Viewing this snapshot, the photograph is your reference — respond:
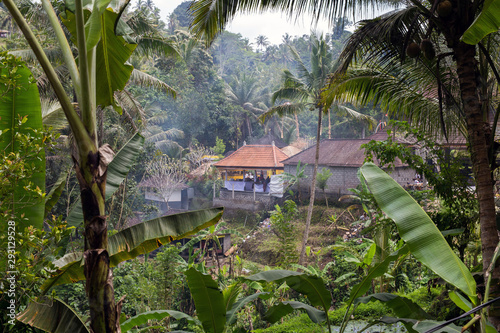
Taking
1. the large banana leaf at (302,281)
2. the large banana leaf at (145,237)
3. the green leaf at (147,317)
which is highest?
the large banana leaf at (145,237)

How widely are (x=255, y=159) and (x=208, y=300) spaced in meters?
16.4

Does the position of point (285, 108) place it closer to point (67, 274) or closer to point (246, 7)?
point (246, 7)

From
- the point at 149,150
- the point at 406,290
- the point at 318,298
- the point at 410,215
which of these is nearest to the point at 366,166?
the point at 410,215

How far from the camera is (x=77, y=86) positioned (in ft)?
6.32

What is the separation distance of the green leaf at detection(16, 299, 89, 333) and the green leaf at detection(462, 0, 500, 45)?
2.87 m

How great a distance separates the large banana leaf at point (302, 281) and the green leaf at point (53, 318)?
1.18 meters

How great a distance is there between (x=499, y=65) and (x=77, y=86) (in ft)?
16.2

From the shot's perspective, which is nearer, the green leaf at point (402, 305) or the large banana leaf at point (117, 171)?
the large banana leaf at point (117, 171)

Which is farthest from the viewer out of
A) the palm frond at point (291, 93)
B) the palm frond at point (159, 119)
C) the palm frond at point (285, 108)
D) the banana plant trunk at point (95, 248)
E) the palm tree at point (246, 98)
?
the palm tree at point (246, 98)

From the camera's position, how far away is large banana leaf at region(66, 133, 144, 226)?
250 centimetres

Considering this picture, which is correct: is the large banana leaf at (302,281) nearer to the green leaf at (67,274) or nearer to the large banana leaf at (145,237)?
the large banana leaf at (145,237)

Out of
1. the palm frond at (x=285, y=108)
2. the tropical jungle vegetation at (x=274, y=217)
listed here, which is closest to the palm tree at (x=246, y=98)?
the palm frond at (x=285, y=108)

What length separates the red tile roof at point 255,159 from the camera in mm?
18594

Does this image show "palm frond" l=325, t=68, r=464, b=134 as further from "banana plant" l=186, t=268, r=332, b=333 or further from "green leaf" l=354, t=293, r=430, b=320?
"banana plant" l=186, t=268, r=332, b=333
